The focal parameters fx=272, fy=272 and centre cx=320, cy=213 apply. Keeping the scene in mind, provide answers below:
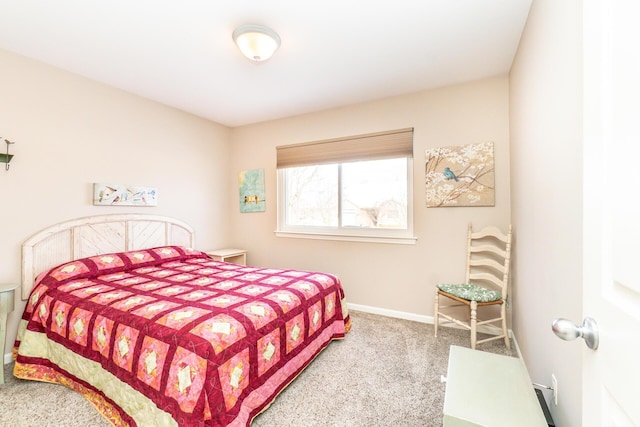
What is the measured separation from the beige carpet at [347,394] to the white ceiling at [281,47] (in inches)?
97.3

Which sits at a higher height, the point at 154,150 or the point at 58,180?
the point at 154,150

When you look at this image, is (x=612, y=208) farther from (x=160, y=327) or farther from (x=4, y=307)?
(x=4, y=307)

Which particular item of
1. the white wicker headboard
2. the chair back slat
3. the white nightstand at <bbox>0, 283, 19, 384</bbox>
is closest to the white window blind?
the chair back slat

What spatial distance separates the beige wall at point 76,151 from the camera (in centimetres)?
219

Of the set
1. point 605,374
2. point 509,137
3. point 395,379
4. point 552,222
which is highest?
point 509,137

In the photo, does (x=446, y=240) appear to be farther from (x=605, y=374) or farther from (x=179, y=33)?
(x=179, y=33)

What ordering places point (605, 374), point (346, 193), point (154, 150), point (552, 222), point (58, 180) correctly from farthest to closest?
point (346, 193)
point (154, 150)
point (58, 180)
point (552, 222)
point (605, 374)

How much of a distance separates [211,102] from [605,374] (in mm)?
3618

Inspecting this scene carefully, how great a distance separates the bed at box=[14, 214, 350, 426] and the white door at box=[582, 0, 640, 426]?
137cm

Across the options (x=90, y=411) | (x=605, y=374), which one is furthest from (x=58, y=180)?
(x=605, y=374)

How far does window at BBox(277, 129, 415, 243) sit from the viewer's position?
3047 millimetres

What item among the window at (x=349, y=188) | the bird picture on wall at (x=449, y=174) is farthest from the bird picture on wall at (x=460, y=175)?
the window at (x=349, y=188)

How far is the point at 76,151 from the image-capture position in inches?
101

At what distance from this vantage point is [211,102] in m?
3.20
